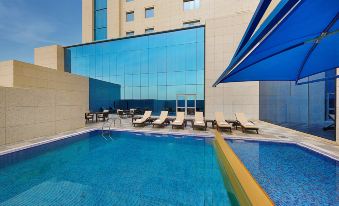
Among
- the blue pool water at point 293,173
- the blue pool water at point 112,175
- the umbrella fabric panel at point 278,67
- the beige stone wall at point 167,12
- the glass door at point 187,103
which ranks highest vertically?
the beige stone wall at point 167,12

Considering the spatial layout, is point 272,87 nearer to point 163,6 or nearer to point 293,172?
point 293,172

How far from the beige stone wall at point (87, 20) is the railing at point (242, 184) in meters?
28.3

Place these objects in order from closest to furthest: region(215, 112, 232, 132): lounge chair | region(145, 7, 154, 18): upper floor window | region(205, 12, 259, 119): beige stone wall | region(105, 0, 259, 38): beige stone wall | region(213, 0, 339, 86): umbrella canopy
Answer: region(213, 0, 339, 86): umbrella canopy
region(215, 112, 232, 132): lounge chair
region(205, 12, 259, 119): beige stone wall
region(105, 0, 259, 38): beige stone wall
region(145, 7, 154, 18): upper floor window

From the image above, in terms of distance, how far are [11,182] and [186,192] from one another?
4.41m

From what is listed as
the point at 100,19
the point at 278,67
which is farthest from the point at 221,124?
the point at 100,19

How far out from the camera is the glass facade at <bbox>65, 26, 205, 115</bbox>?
709 inches

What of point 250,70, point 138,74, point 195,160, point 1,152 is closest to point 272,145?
point 250,70

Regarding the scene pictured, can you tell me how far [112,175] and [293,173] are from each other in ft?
17.1

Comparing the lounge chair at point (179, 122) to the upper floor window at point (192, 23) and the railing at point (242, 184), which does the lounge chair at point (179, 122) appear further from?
the upper floor window at point (192, 23)

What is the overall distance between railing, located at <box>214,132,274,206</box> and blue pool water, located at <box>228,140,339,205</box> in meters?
0.50

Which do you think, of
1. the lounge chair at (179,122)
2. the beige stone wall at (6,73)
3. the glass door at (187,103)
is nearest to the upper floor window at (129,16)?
the glass door at (187,103)

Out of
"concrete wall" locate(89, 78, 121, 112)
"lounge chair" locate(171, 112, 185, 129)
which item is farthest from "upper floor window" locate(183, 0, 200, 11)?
"lounge chair" locate(171, 112, 185, 129)

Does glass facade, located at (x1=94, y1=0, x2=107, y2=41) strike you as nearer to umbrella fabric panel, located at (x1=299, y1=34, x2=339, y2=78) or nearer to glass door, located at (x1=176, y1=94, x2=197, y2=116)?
glass door, located at (x1=176, y1=94, x2=197, y2=116)

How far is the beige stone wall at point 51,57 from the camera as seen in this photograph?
2303 centimetres
